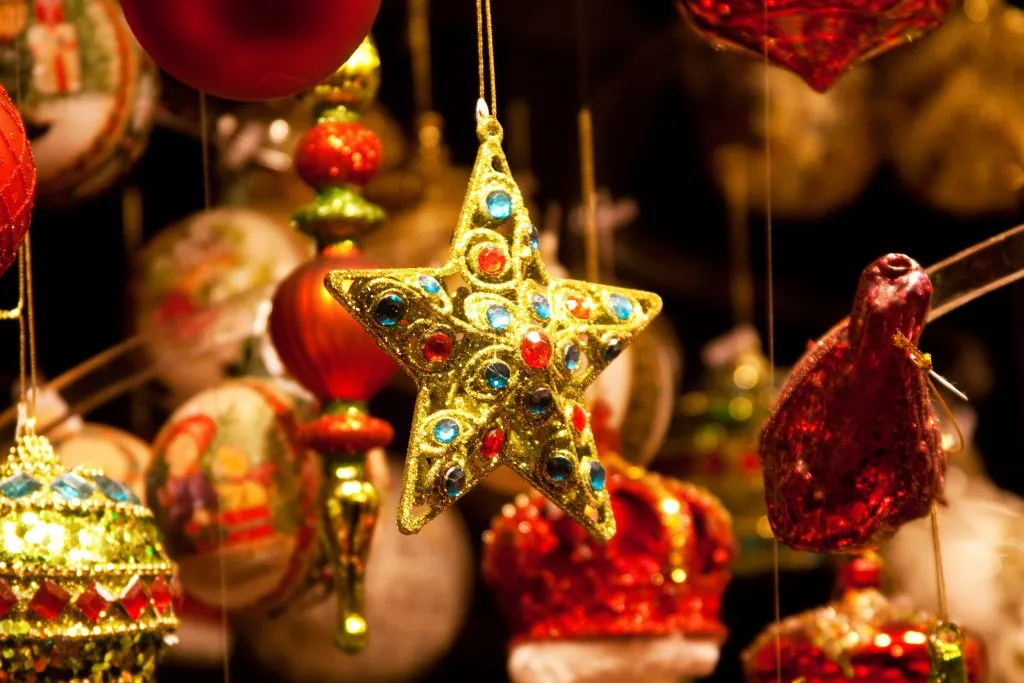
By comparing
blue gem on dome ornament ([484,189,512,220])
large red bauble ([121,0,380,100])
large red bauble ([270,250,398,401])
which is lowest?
large red bauble ([270,250,398,401])

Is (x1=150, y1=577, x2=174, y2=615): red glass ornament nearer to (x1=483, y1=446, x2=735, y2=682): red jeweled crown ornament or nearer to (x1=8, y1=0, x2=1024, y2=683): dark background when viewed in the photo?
(x1=483, y1=446, x2=735, y2=682): red jeweled crown ornament

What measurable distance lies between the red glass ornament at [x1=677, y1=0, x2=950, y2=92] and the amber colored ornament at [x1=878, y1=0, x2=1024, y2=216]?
724 mm

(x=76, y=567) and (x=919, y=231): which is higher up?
(x=76, y=567)

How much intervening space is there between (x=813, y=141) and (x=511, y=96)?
0.33m

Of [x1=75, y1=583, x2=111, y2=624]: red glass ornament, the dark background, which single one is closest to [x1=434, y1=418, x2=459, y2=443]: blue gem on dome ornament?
[x1=75, y1=583, x2=111, y2=624]: red glass ornament

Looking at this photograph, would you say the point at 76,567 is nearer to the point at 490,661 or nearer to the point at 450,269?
the point at 450,269

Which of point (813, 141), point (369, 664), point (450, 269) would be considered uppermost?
point (450, 269)

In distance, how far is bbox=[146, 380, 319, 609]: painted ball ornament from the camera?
5.16 ft

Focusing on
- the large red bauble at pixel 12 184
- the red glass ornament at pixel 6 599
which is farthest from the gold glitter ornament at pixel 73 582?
the large red bauble at pixel 12 184

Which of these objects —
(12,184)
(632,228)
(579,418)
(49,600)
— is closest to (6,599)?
(49,600)

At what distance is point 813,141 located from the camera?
233cm

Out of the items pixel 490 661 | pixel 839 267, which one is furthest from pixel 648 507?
pixel 839 267

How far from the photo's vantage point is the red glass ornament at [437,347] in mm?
1207

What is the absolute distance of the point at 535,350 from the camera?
3.99ft
